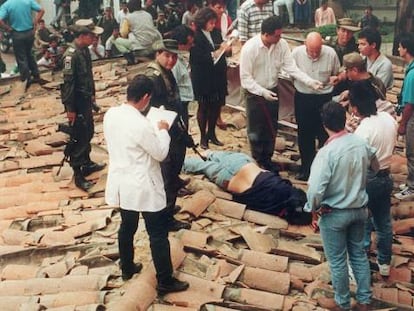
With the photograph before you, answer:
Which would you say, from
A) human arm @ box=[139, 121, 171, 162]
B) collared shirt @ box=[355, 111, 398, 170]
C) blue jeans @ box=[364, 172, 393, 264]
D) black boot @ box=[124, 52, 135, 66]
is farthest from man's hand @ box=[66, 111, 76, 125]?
black boot @ box=[124, 52, 135, 66]

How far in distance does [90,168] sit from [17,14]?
4.69 m

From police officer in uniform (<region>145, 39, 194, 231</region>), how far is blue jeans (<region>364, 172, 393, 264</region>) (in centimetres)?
165

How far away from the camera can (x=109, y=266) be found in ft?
16.5

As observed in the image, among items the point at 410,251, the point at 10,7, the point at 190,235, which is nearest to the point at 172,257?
the point at 190,235

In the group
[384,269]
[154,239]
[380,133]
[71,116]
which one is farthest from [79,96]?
[384,269]

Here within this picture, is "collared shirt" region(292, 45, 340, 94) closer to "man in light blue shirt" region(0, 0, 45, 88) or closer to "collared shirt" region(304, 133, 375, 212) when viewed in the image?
"collared shirt" region(304, 133, 375, 212)

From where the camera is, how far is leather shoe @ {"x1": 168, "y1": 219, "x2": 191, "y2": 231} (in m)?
5.58

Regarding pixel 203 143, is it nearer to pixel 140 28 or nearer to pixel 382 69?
pixel 382 69

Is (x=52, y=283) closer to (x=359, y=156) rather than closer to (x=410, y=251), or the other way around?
(x=359, y=156)

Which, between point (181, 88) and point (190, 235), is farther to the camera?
point (181, 88)

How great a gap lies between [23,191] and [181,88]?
2.20 meters

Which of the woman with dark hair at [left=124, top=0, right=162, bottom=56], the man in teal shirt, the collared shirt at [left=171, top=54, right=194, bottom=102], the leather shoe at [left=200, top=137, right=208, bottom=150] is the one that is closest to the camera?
the collared shirt at [left=171, top=54, right=194, bottom=102]

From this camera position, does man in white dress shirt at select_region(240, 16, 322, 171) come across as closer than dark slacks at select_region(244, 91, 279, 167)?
Yes

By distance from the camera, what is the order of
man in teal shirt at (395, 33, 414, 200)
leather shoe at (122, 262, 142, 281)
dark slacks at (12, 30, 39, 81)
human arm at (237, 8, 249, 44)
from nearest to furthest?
leather shoe at (122, 262, 142, 281) < man in teal shirt at (395, 33, 414, 200) < human arm at (237, 8, 249, 44) < dark slacks at (12, 30, 39, 81)
